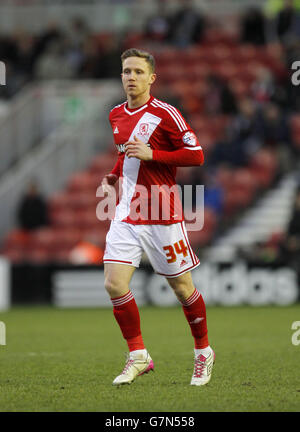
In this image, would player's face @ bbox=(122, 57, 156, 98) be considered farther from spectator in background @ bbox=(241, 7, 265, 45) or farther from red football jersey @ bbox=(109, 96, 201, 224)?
spectator in background @ bbox=(241, 7, 265, 45)

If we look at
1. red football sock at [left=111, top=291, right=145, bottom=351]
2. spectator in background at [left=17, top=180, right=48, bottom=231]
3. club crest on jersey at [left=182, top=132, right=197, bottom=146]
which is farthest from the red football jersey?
spectator in background at [left=17, top=180, right=48, bottom=231]

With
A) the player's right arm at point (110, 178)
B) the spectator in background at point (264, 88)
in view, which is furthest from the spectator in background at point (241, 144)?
the player's right arm at point (110, 178)

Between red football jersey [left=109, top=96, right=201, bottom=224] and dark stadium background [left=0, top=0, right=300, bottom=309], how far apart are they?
8481 mm

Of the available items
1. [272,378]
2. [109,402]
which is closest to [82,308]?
[272,378]

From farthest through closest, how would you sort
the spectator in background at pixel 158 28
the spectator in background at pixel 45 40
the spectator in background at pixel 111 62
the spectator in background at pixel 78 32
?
the spectator in background at pixel 45 40
the spectator in background at pixel 78 32
the spectator in background at pixel 158 28
the spectator in background at pixel 111 62

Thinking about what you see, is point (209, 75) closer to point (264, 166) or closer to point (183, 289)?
point (264, 166)

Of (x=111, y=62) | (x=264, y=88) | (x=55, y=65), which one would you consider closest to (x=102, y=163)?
(x=111, y=62)

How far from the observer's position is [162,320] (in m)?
12.8

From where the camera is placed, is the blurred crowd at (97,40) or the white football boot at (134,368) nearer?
the white football boot at (134,368)

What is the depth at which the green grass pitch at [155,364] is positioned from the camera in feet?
18.6

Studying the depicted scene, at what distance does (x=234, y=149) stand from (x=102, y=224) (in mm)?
2920

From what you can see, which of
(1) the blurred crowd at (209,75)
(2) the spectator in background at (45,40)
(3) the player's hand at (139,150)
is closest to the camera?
(3) the player's hand at (139,150)

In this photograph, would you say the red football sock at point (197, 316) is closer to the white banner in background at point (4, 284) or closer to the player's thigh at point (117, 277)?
the player's thigh at point (117, 277)

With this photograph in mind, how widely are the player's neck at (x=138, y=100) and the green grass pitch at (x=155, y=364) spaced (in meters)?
1.98
